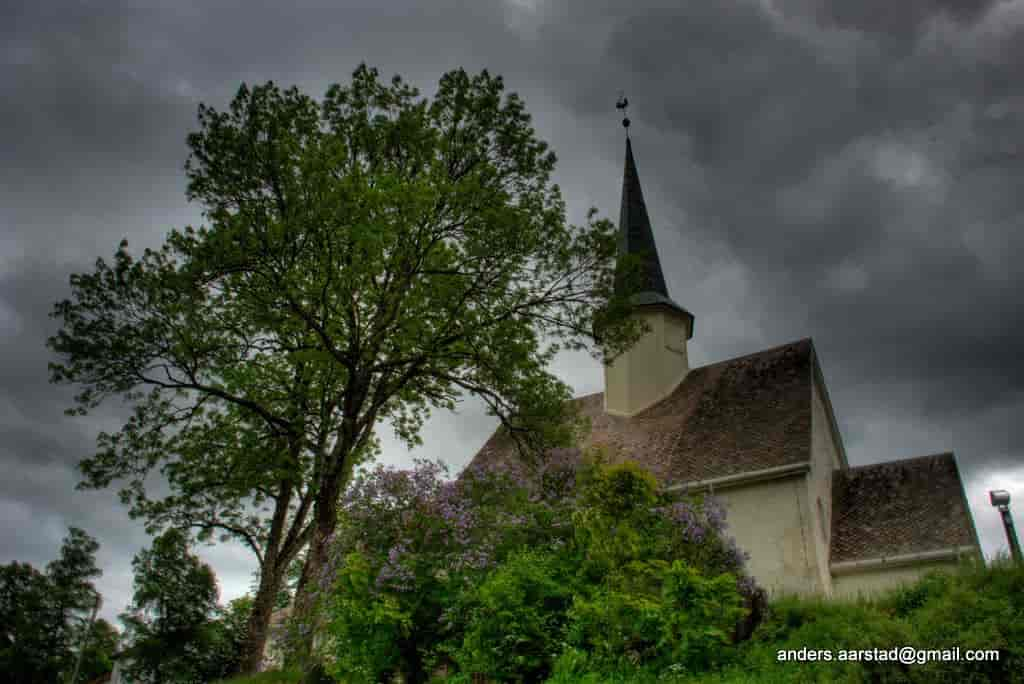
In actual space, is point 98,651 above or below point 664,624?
below

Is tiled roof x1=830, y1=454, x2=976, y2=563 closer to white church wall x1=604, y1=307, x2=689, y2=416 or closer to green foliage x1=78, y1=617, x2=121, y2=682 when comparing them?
white church wall x1=604, y1=307, x2=689, y2=416

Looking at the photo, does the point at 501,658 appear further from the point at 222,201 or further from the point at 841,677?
the point at 222,201

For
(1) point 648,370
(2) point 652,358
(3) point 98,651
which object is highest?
(2) point 652,358

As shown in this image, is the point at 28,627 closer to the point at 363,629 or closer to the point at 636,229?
the point at 363,629

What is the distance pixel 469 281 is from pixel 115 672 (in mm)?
13465

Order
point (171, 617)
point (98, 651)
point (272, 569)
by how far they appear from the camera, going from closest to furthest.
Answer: point (272, 569) → point (171, 617) → point (98, 651)

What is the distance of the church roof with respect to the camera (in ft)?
76.1

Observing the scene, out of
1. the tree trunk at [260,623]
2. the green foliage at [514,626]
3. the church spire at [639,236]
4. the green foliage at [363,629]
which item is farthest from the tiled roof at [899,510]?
the tree trunk at [260,623]

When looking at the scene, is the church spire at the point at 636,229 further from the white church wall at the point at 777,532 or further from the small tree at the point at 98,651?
the small tree at the point at 98,651

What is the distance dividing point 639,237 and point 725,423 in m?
9.26

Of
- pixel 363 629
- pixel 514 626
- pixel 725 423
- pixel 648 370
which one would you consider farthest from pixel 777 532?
pixel 363 629

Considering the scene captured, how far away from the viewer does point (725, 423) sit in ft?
61.2

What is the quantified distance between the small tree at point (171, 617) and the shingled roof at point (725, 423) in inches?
640

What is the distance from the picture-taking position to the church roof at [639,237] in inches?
913
